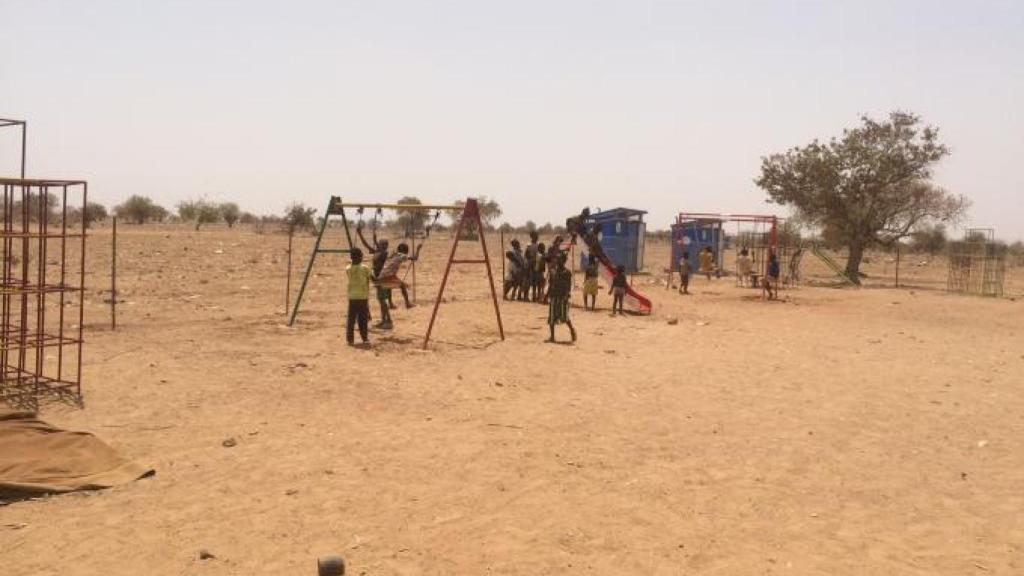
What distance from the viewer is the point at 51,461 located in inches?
229

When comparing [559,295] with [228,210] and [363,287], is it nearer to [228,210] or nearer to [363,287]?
[363,287]

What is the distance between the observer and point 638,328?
15258 mm

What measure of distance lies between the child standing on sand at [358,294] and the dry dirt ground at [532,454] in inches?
17.9

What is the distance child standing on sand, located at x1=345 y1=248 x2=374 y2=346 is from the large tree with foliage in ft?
77.3

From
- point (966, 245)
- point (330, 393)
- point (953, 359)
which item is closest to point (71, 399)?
point (330, 393)

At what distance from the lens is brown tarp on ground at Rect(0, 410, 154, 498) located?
18.1ft

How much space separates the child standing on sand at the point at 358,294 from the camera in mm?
11492

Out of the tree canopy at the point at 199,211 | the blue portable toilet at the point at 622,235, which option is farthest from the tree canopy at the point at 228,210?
A: the blue portable toilet at the point at 622,235

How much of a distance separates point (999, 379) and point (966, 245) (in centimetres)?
1961

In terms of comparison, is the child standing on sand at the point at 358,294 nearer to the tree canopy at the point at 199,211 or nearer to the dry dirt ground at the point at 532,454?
the dry dirt ground at the point at 532,454

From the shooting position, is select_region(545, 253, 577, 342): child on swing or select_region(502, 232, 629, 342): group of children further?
select_region(502, 232, 629, 342): group of children

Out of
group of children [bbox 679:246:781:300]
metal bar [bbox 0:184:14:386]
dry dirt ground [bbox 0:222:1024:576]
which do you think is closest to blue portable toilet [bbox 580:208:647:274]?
group of children [bbox 679:246:781:300]

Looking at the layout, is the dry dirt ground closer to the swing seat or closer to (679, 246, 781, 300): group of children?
the swing seat

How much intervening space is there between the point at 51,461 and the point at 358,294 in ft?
19.5
